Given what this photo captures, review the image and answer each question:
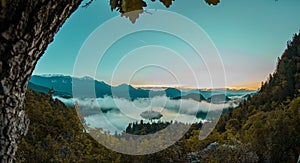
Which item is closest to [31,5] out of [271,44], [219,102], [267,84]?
[219,102]

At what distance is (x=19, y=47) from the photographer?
625 mm

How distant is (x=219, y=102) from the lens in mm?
10578

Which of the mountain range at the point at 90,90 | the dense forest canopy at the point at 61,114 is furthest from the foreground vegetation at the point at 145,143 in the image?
the mountain range at the point at 90,90

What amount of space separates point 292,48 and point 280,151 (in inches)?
603

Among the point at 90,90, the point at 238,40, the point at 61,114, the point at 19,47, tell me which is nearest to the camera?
the point at 19,47

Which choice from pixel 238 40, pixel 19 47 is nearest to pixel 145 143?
pixel 19 47

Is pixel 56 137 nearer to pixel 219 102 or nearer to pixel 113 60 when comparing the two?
pixel 113 60

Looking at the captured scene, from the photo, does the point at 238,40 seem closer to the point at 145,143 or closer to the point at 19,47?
the point at 145,143

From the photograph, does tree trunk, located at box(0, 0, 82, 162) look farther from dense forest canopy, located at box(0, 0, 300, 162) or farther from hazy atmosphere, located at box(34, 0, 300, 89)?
hazy atmosphere, located at box(34, 0, 300, 89)

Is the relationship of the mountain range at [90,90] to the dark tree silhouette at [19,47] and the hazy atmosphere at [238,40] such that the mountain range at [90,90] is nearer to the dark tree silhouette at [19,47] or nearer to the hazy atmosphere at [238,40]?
the hazy atmosphere at [238,40]

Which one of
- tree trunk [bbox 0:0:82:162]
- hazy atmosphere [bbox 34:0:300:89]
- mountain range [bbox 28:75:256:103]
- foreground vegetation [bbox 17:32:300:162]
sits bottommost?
foreground vegetation [bbox 17:32:300:162]

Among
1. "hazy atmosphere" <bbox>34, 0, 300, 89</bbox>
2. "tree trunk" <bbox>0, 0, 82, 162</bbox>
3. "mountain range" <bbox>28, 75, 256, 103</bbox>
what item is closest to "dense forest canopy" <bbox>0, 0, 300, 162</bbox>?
"tree trunk" <bbox>0, 0, 82, 162</bbox>

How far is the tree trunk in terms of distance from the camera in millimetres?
600

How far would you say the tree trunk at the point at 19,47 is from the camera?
60 cm
